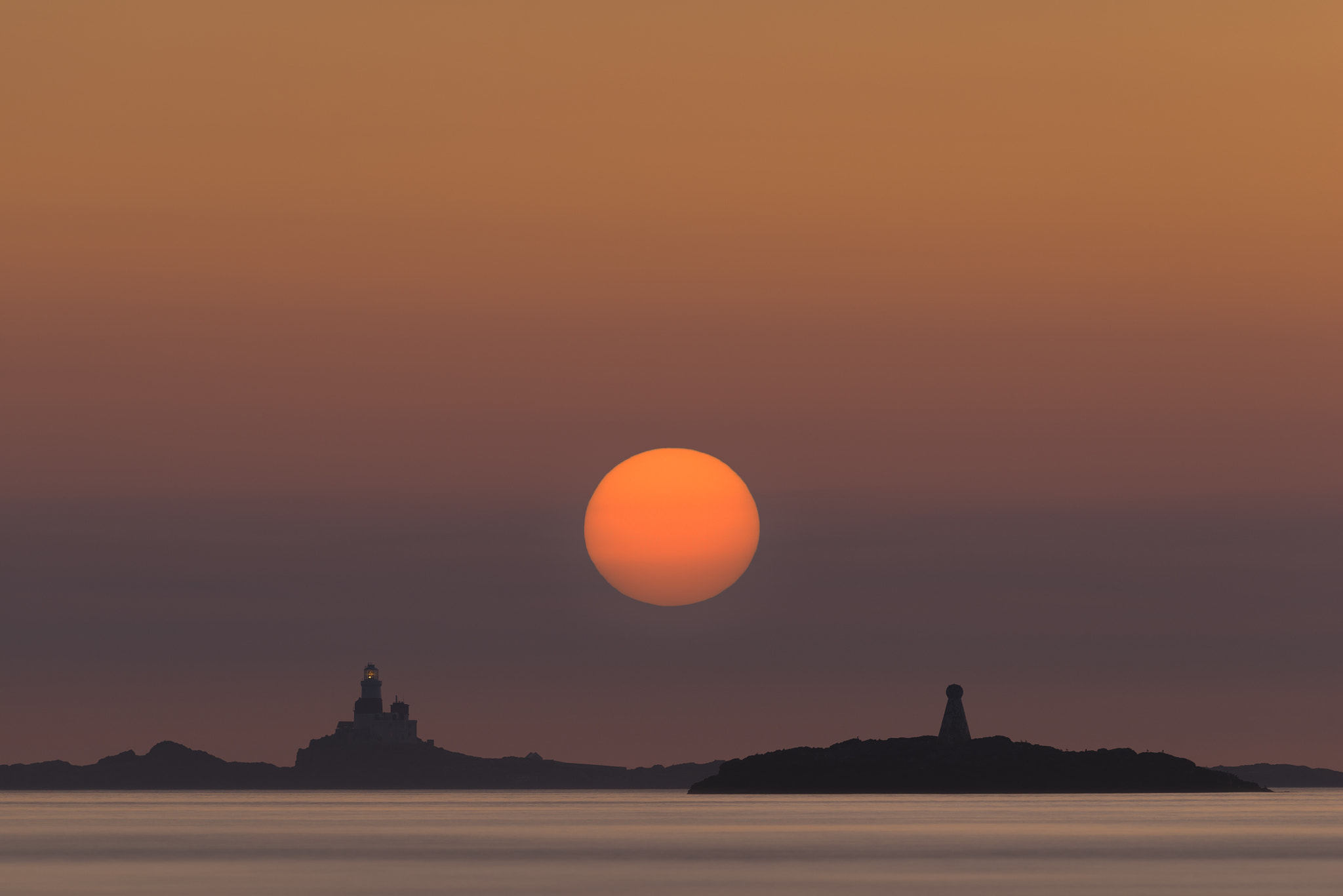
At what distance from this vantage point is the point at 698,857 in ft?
335

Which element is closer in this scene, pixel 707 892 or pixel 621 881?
pixel 707 892

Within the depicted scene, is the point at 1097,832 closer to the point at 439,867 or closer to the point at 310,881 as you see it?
the point at 439,867

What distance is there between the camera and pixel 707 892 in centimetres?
7481

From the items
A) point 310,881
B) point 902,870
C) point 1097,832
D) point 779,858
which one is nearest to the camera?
point 310,881

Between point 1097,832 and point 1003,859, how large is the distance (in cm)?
3777

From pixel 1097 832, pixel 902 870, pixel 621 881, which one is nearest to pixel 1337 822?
pixel 1097 832

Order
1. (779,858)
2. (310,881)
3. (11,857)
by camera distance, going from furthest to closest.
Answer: (11,857) < (779,858) < (310,881)

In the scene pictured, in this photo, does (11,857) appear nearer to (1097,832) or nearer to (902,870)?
(902,870)

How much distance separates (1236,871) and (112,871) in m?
53.0

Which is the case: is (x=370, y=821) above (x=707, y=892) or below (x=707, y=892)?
above

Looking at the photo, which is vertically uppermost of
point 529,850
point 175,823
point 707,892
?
point 175,823

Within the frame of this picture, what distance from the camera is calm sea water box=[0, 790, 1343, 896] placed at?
79812mm

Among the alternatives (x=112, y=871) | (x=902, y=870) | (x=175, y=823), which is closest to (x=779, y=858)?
(x=902, y=870)

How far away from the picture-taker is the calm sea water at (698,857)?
262ft
